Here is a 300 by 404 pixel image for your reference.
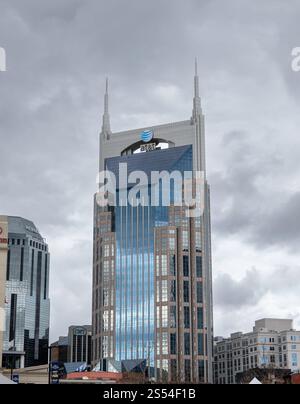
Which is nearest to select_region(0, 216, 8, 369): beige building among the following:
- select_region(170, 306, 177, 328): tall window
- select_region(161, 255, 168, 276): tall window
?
select_region(170, 306, 177, 328): tall window

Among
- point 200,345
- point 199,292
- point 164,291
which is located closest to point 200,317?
point 199,292

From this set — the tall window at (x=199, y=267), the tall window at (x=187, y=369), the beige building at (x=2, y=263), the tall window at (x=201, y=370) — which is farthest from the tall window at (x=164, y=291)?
the beige building at (x=2, y=263)

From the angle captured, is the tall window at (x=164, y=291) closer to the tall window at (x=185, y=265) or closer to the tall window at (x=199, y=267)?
the tall window at (x=185, y=265)

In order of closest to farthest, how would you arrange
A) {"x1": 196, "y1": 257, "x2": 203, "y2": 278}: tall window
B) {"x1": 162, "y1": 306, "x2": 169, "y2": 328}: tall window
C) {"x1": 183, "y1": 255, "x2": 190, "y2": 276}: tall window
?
1. {"x1": 162, "y1": 306, "x2": 169, "y2": 328}: tall window
2. {"x1": 183, "y1": 255, "x2": 190, "y2": 276}: tall window
3. {"x1": 196, "y1": 257, "x2": 203, "y2": 278}: tall window

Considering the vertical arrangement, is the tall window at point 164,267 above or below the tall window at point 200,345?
above

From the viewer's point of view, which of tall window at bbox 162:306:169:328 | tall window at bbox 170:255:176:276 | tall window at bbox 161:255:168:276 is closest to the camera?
tall window at bbox 162:306:169:328

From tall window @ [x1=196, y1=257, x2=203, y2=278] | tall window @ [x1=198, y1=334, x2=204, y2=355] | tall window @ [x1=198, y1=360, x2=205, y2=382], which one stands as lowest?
tall window @ [x1=198, y1=360, x2=205, y2=382]

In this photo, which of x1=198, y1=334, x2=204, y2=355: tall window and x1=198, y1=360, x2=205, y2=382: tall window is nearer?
x1=198, y1=360, x2=205, y2=382: tall window

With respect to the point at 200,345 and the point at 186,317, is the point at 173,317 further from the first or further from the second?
the point at 200,345

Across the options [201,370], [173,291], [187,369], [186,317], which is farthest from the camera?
[173,291]

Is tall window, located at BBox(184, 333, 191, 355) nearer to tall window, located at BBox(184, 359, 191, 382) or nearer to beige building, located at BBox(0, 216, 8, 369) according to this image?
tall window, located at BBox(184, 359, 191, 382)
